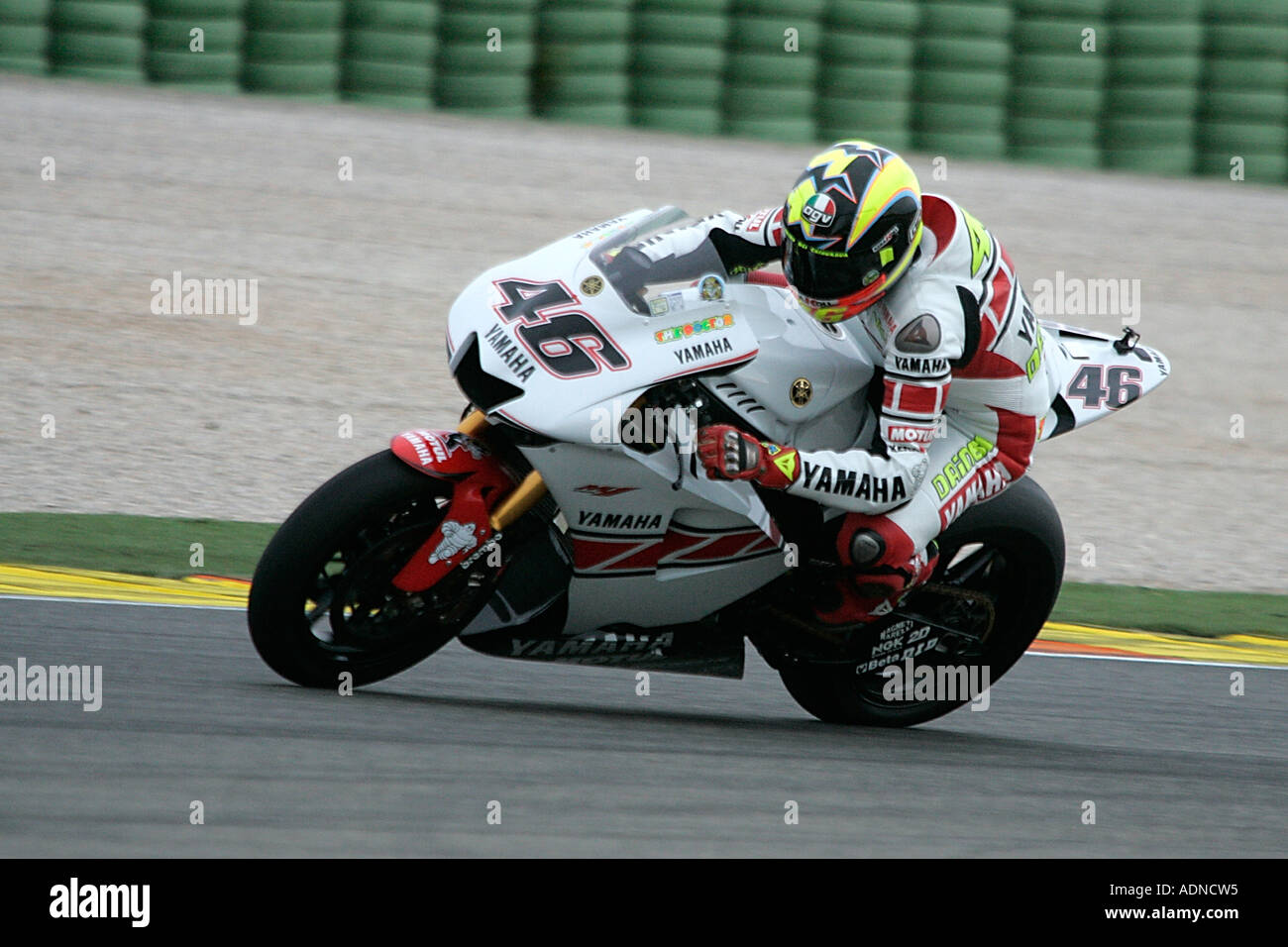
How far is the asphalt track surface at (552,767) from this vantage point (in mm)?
3209

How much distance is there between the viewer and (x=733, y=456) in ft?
12.4

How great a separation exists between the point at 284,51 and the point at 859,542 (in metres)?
9.03

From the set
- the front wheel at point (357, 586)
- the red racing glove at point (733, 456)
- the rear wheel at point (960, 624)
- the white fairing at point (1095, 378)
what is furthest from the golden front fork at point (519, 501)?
the white fairing at point (1095, 378)

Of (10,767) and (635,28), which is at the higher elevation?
(635,28)

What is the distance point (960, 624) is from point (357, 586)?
177cm

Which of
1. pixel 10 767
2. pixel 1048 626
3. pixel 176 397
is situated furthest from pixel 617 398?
pixel 176 397

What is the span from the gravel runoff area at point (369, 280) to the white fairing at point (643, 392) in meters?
2.81

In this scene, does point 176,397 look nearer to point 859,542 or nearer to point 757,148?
point 859,542

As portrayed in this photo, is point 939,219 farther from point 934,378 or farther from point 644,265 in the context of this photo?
point 644,265

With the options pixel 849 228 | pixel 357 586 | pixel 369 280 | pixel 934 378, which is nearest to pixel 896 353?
pixel 934 378

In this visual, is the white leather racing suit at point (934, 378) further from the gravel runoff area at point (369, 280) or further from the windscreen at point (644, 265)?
the gravel runoff area at point (369, 280)

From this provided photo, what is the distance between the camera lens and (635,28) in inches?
476

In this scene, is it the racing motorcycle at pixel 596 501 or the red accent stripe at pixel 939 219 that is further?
the red accent stripe at pixel 939 219
